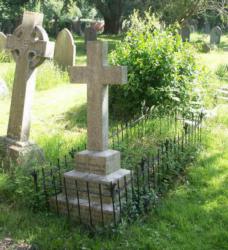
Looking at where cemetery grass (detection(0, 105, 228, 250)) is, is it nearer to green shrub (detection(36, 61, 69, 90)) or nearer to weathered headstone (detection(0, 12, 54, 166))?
weathered headstone (detection(0, 12, 54, 166))

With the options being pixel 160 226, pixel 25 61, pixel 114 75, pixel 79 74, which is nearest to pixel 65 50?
pixel 25 61

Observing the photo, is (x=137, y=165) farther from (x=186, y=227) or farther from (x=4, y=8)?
(x=4, y=8)

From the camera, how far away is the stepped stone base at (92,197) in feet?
15.1

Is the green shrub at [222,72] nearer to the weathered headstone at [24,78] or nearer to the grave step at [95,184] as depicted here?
the weathered headstone at [24,78]

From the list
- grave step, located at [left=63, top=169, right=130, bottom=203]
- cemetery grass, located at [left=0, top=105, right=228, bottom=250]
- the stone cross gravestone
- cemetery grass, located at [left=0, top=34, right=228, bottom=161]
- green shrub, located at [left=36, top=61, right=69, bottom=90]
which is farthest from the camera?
the stone cross gravestone

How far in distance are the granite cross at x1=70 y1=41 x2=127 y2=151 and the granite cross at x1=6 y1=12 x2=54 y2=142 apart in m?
1.25

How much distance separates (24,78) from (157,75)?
117 inches

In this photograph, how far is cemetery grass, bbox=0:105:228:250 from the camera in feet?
13.9

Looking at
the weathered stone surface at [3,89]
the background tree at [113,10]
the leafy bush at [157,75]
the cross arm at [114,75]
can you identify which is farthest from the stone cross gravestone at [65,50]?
the background tree at [113,10]

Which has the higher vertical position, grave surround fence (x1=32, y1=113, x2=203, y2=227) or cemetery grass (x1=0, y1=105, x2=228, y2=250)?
grave surround fence (x1=32, y1=113, x2=203, y2=227)

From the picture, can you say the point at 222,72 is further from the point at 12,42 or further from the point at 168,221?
the point at 168,221

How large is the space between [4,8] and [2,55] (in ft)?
56.7

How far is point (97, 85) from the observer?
4969mm

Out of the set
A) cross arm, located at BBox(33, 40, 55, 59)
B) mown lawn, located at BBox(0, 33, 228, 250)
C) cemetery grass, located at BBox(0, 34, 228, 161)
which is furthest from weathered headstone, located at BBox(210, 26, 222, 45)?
cross arm, located at BBox(33, 40, 55, 59)
